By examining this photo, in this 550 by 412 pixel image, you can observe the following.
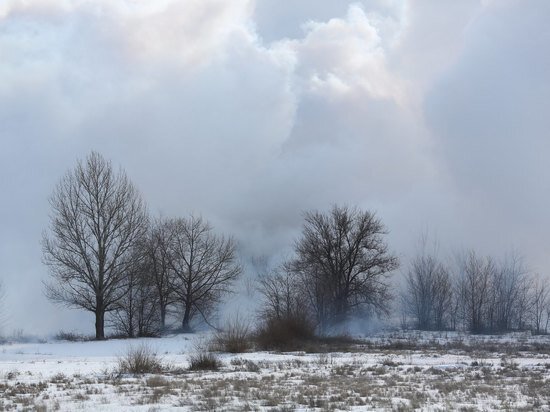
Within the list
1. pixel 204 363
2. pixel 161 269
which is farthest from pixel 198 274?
pixel 204 363

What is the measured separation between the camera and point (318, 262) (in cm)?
5922

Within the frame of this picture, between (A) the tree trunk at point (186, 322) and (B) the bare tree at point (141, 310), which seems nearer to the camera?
(B) the bare tree at point (141, 310)

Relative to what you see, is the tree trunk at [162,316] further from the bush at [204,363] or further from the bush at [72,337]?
the bush at [204,363]

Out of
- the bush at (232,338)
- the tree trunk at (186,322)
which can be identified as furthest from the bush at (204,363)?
the tree trunk at (186,322)

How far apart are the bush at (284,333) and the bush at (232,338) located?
588cm

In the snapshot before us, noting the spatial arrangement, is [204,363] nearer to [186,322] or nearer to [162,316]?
[162,316]

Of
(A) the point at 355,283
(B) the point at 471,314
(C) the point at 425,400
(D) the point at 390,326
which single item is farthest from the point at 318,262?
(C) the point at 425,400

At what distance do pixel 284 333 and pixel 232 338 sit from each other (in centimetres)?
811

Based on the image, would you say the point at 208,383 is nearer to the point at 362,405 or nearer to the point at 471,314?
the point at 362,405

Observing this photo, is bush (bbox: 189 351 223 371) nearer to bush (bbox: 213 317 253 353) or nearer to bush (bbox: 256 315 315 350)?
bush (bbox: 213 317 253 353)

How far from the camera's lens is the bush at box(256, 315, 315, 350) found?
112 feet

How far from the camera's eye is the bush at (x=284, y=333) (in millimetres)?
34156

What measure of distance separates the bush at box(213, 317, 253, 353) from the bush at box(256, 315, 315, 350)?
5877 millimetres

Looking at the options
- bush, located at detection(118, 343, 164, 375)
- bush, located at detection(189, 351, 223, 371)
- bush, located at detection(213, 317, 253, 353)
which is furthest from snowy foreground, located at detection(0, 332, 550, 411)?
bush, located at detection(213, 317, 253, 353)
